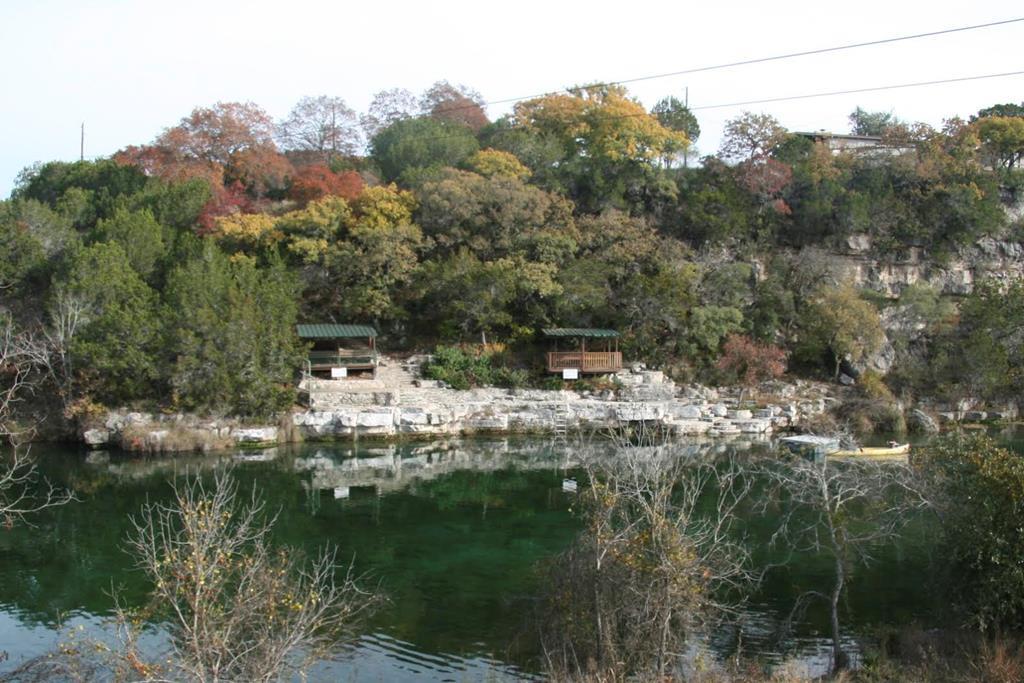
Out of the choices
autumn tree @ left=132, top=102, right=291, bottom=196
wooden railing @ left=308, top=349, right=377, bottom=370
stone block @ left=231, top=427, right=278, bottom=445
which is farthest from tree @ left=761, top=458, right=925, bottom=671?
autumn tree @ left=132, top=102, right=291, bottom=196

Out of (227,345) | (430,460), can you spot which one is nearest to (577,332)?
(430,460)

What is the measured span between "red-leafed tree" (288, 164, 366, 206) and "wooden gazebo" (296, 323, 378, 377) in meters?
6.67

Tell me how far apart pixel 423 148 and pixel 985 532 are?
110 ft

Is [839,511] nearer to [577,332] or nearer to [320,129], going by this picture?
[577,332]

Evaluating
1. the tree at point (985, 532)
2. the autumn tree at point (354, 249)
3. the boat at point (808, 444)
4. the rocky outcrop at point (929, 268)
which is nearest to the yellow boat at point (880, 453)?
the boat at point (808, 444)

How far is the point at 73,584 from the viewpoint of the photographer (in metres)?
14.8

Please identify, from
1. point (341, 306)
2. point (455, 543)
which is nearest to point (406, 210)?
point (341, 306)

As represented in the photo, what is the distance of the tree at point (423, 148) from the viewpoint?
134 ft

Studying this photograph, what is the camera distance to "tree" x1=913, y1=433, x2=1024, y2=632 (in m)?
10.7

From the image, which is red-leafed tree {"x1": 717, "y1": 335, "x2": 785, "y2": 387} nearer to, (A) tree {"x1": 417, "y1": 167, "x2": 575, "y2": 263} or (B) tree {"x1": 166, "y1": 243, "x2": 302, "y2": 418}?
(A) tree {"x1": 417, "y1": 167, "x2": 575, "y2": 263}

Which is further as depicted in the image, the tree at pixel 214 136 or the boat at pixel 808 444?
the tree at pixel 214 136

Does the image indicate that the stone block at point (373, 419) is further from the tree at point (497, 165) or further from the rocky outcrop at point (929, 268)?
the rocky outcrop at point (929, 268)

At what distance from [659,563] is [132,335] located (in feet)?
71.2

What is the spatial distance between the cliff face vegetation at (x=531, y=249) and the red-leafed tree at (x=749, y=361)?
607 mm
